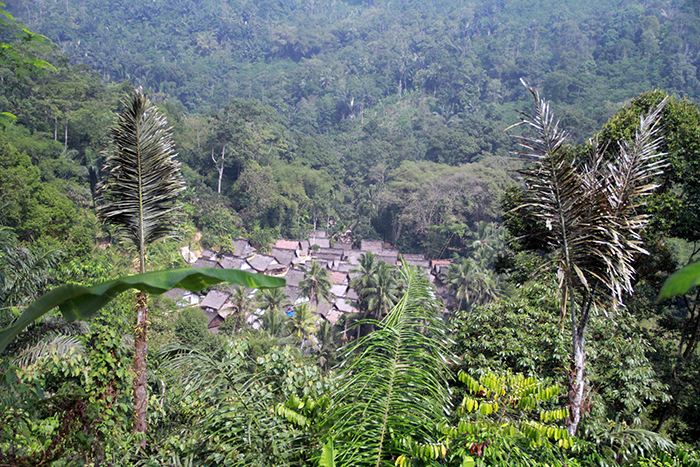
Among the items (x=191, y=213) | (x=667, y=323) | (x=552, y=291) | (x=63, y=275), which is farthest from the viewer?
(x=191, y=213)

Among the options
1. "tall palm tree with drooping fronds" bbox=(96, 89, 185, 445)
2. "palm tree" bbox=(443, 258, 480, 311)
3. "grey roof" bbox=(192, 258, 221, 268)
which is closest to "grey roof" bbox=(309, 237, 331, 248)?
"grey roof" bbox=(192, 258, 221, 268)

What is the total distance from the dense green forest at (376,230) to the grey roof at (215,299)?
102 inches

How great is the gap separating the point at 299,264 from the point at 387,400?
26417 millimetres

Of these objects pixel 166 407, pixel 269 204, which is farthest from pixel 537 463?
pixel 269 204

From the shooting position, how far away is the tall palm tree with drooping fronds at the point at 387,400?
1.58 metres

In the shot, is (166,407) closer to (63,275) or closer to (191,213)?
(63,275)

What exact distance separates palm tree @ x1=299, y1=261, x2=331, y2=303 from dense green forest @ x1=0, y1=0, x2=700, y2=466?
0.13m

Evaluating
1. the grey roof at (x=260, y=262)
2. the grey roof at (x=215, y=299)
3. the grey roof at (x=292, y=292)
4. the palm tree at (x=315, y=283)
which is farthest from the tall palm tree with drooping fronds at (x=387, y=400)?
the grey roof at (x=260, y=262)

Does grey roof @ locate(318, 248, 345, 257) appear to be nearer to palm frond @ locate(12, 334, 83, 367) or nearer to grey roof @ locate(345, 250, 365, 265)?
grey roof @ locate(345, 250, 365, 265)

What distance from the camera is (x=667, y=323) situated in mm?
7090

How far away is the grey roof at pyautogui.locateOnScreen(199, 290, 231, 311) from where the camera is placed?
21.2 metres

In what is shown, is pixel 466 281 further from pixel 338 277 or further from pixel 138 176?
pixel 138 176

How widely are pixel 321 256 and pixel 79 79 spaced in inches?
784

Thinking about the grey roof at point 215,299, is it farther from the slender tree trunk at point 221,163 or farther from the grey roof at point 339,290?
the slender tree trunk at point 221,163
